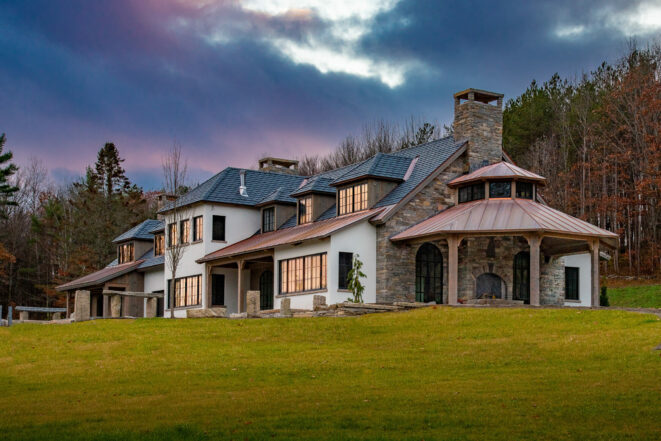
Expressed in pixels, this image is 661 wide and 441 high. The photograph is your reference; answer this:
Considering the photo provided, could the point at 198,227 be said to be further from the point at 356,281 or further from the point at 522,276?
the point at 522,276

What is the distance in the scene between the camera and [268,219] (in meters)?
42.6

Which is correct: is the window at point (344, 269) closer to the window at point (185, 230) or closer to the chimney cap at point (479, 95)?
the chimney cap at point (479, 95)

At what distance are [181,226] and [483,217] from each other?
59.3ft

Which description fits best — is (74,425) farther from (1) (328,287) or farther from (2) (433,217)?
(2) (433,217)

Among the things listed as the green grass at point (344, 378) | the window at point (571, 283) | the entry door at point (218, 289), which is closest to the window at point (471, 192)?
the window at point (571, 283)

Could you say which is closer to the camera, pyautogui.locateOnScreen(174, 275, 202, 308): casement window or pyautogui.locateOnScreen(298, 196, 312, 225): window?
pyautogui.locateOnScreen(298, 196, 312, 225): window

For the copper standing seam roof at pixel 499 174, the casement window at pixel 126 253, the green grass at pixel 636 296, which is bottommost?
the green grass at pixel 636 296

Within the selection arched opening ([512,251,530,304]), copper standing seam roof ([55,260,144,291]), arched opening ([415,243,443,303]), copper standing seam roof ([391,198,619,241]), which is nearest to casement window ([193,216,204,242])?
copper standing seam roof ([55,260,144,291])

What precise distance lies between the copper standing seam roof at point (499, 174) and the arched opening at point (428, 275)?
303cm

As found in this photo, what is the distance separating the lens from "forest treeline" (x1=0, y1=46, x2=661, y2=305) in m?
51.2

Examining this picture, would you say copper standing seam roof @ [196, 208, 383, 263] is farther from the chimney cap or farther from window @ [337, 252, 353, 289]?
the chimney cap

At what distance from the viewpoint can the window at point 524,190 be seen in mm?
33781

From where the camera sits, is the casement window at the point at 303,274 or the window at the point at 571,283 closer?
the casement window at the point at 303,274

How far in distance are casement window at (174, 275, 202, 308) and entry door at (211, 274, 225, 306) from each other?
68 cm
